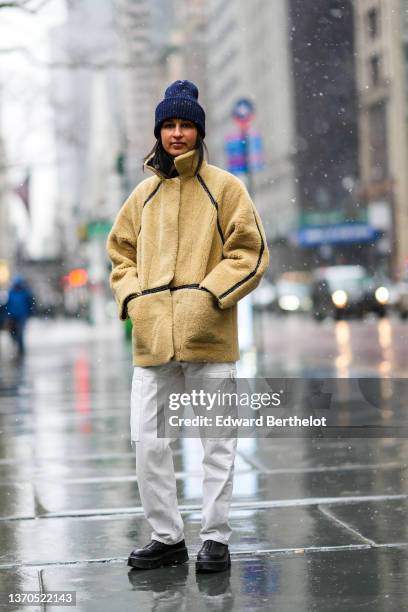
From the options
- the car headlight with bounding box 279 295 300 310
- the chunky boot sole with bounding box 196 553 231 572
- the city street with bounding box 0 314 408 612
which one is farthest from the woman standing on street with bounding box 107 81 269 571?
the car headlight with bounding box 279 295 300 310

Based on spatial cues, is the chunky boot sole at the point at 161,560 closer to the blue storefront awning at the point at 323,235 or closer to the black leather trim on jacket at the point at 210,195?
the black leather trim on jacket at the point at 210,195

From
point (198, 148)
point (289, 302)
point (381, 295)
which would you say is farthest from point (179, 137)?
point (289, 302)

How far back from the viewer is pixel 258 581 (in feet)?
16.2

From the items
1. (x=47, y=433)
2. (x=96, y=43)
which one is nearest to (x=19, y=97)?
(x=96, y=43)

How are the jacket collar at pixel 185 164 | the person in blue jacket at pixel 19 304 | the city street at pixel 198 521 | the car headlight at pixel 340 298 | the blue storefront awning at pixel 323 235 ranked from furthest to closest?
the blue storefront awning at pixel 323 235, the car headlight at pixel 340 298, the person in blue jacket at pixel 19 304, the jacket collar at pixel 185 164, the city street at pixel 198 521

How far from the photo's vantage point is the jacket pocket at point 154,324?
5.11 metres

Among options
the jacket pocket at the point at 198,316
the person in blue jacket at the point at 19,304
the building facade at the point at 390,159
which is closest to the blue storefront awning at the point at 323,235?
the building facade at the point at 390,159

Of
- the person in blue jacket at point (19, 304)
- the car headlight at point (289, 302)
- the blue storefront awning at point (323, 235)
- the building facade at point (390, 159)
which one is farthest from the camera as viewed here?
the blue storefront awning at point (323, 235)

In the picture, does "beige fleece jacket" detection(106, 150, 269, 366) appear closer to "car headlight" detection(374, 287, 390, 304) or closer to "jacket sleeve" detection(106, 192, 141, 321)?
"jacket sleeve" detection(106, 192, 141, 321)

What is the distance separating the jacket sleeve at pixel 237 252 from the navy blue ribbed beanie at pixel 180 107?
12.3 inches

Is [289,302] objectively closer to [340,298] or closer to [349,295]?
[349,295]

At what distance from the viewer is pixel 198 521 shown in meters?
6.35

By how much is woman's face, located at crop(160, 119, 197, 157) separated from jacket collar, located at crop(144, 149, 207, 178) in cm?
5

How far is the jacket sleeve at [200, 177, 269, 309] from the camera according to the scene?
5.07 m
